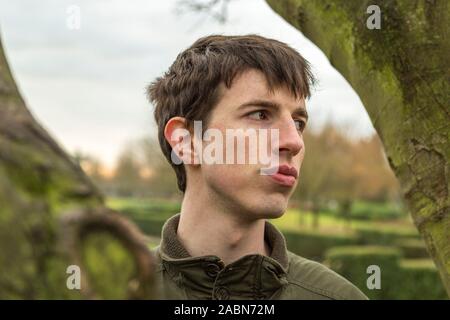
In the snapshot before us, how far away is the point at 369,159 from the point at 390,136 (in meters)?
41.8

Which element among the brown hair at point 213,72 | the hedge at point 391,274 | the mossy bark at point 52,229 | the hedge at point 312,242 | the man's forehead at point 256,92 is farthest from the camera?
the hedge at point 312,242

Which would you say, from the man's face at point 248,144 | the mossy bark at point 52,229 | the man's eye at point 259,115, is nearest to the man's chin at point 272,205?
the man's face at point 248,144

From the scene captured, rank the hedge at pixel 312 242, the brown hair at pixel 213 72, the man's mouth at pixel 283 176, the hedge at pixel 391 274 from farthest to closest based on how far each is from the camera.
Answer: the hedge at pixel 312 242
the hedge at pixel 391 274
the brown hair at pixel 213 72
the man's mouth at pixel 283 176

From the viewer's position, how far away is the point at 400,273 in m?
14.9

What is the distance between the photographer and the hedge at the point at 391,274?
14.4 meters

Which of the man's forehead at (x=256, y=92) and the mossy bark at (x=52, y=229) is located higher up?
the man's forehead at (x=256, y=92)

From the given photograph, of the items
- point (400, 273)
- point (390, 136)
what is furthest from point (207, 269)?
point (400, 273)

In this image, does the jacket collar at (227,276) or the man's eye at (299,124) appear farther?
the man's eye at (299,124)

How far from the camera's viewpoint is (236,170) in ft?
7.59

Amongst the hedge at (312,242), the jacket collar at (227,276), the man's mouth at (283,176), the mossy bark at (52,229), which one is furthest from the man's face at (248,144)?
the hedge at (312,242)

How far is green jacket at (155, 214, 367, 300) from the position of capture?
7.59 ft

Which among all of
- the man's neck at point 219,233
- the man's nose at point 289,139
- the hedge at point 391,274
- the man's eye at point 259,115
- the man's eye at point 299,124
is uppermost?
the man's eye at point 259,115

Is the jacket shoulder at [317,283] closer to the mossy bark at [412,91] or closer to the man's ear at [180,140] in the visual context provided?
the mossy bark at [412,91]
